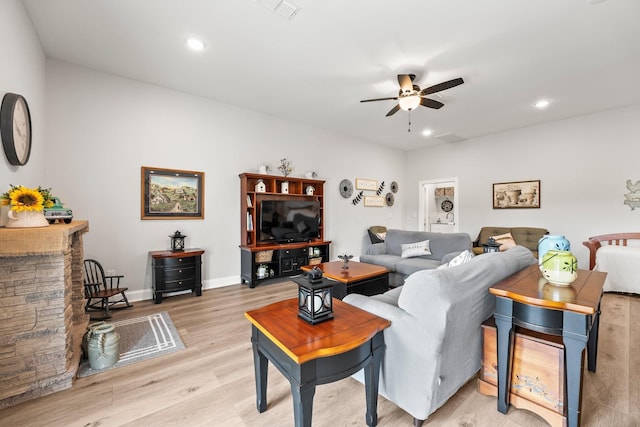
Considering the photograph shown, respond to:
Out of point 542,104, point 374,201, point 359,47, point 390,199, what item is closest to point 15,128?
point 359,47

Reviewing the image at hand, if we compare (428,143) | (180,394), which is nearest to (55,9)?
(180,394)

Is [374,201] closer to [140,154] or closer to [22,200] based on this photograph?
[140,154]

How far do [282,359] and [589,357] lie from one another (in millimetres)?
2399

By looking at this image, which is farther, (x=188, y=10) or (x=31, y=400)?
(x=188, y=10)

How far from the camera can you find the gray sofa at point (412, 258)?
3990mm

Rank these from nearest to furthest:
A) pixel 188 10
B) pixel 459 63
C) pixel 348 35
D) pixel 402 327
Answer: pixel 402 327, pixel 188 10, pixel 348 35, pixel 459 63

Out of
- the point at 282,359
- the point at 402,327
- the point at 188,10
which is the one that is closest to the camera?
the point at 282,359

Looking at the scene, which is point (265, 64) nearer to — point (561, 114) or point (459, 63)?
point (459, 63)

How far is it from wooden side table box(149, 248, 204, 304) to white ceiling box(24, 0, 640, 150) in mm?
2348

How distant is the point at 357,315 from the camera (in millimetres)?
1568

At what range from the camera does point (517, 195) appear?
5.73 m

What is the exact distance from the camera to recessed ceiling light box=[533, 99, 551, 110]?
4312 mm

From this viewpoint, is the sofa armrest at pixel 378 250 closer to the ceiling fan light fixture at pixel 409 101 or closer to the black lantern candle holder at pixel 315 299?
the ceiling fan light fixture at pixel 409 101

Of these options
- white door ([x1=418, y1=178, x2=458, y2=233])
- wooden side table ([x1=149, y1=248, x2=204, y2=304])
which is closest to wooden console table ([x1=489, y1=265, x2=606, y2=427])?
wooden side table ([x1=149, y1=248, x2=204, y2=304])
